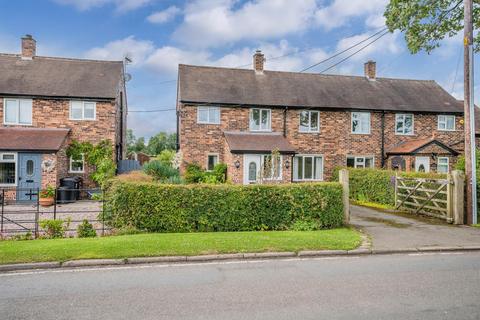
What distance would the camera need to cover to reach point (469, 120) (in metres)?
12.8

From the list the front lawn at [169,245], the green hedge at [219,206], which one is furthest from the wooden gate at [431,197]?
the front lawn at [169,245]

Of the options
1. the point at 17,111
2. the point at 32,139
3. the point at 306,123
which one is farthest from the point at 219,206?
the point at 17,111

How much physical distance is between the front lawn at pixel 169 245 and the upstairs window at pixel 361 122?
1697 cm

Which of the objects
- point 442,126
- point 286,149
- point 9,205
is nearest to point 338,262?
point 286,149

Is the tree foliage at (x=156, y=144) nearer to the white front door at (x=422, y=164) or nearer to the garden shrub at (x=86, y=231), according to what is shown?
the white front door at (x=422, y=164)

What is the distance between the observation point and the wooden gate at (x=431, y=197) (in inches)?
507

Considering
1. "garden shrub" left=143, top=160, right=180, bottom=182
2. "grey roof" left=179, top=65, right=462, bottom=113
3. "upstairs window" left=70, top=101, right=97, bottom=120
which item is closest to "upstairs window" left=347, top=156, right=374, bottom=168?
"grey roof" left=179, top=65, right=462, bottom=113

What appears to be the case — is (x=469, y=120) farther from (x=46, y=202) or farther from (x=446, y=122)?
(x=46, y=202)

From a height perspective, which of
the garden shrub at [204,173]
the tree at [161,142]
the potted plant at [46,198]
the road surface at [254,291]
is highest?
the tree at [161,142]

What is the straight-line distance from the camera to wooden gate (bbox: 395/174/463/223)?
1287cm

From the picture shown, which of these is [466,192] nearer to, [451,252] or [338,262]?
[451,252]

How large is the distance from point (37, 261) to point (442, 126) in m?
28.2

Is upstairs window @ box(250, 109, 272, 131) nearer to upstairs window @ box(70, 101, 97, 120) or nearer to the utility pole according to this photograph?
upstairs window @ box(70, 101, 97, 120)

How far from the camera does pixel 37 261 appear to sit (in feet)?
23.8
